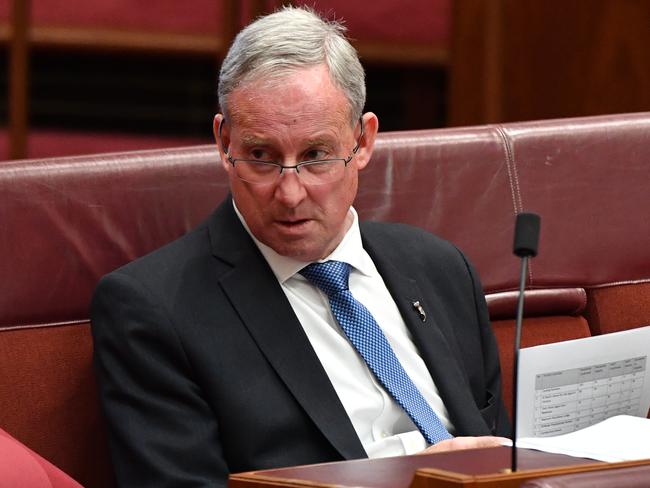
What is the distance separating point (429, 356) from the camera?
187cm

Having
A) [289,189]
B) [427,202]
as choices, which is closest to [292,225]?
[289,189]

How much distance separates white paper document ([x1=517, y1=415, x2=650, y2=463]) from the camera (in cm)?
139

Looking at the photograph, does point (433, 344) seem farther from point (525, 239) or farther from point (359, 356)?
point (525, 239)

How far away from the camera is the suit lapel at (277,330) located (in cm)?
172

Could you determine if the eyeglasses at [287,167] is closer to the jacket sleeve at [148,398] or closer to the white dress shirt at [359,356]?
the white dress shirt at [359,356]

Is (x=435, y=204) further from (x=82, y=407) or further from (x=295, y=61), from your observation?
(x=82, y=407)

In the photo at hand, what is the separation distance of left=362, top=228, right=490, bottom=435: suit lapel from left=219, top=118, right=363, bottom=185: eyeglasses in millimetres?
215

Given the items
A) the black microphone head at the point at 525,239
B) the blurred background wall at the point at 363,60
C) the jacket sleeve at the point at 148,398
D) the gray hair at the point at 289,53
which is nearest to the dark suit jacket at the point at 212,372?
the jacket sleeve at the point at 148,398

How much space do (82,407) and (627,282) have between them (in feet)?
3.10

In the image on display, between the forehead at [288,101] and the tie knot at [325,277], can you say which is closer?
the forehead at [288,101]

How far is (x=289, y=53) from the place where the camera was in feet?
5.72

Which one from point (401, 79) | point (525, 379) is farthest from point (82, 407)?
point (401, 79)

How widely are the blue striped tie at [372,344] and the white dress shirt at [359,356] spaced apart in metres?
0.01

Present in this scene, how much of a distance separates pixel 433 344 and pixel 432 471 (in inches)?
26.0
